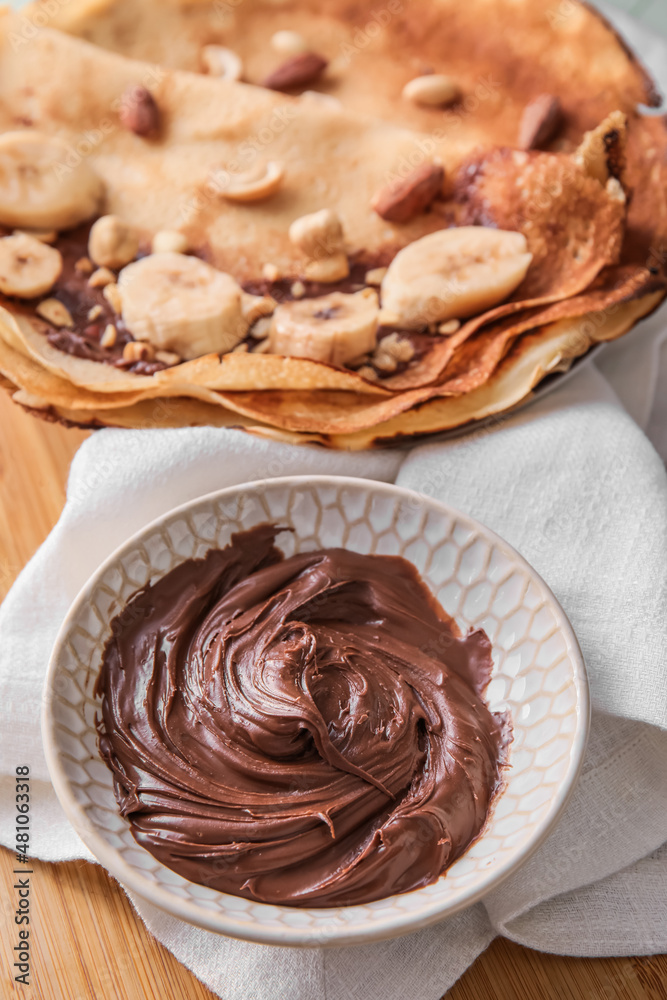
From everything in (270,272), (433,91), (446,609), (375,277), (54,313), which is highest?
(433,91)

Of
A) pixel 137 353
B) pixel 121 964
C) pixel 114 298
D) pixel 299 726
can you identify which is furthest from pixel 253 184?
pixel 121 964

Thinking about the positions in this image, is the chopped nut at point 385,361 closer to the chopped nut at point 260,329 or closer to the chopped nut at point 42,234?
the chopped nut at point 260,329

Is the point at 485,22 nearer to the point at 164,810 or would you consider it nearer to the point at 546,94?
the point at 546,94

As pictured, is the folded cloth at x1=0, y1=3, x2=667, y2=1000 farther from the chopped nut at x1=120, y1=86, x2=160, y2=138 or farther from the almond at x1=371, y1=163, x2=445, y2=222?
the chopped nut at x1=120, y1=86, x2=160, y2=138

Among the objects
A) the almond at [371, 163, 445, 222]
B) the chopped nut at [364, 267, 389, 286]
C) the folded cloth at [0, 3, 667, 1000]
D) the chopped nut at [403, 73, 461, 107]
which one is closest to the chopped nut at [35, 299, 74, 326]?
the folded cloth at [0, 3, 667, 1000]

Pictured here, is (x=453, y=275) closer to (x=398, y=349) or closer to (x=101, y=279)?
(x=398, y=349)

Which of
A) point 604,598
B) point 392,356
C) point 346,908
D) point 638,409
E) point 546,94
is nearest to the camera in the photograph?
point 346,908

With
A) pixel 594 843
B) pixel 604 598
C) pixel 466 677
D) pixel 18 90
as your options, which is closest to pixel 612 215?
pixel 604 598
